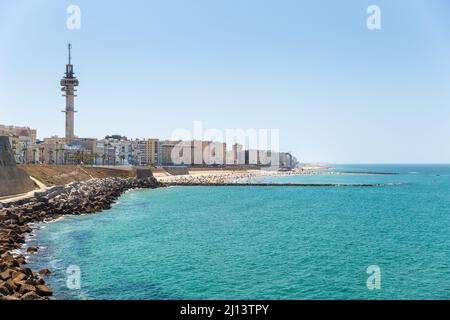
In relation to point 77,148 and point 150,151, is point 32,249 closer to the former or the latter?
point 77,148

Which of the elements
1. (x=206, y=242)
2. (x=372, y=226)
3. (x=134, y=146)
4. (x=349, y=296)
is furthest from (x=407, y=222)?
(x=134, y=146)

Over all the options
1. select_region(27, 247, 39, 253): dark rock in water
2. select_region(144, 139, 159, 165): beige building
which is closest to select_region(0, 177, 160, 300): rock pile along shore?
select_region(27, 247, 39, 253): dark rock in water

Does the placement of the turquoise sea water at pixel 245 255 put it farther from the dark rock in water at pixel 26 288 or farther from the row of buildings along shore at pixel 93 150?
the row of buildings along shore at pixel 93 150

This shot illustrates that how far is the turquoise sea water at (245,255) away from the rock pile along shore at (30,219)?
0.99 meters

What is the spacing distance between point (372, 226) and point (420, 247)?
9.94 metres

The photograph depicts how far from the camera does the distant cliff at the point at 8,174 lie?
4028 centimetres

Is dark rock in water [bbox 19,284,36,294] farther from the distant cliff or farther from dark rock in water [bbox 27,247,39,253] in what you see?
the distant cliff

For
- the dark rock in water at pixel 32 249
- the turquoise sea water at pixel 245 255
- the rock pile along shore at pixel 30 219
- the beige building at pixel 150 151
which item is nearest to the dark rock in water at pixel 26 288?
the rock pile along shore at pixel 30 219

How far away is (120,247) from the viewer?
87.3ft

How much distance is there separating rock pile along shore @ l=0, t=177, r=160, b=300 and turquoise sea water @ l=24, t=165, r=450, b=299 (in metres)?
0.99

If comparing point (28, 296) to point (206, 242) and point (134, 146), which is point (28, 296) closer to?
point (206, 242)

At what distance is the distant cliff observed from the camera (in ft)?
132

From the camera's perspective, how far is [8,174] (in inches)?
1645

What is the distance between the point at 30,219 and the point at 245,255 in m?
18.9
